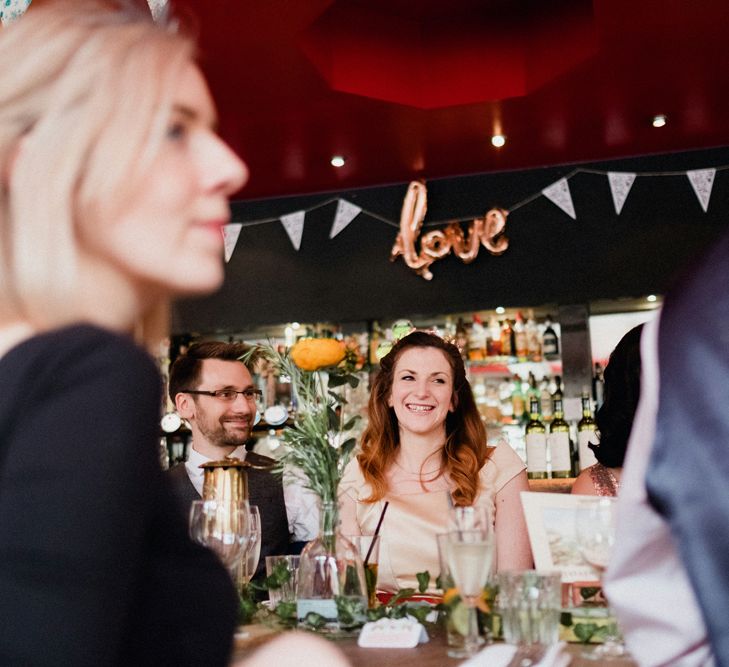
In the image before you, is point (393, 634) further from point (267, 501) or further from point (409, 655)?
point (267, 501)

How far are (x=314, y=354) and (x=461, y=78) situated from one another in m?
2.63

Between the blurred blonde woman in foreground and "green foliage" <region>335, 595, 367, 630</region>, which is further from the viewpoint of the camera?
"green foliage" <region>335, 595, 367, 630</region>

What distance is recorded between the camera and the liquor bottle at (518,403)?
16.6 feet

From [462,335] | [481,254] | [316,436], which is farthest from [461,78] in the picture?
[316,436]

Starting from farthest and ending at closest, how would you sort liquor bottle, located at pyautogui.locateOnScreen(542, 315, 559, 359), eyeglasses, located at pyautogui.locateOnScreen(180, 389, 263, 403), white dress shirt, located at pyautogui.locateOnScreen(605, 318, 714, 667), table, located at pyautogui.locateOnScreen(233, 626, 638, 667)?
liquor bottle, located at pyautogui.locateOnScreen(542, 315, 559, 359) → eyeglasses, located at pyautogui.locateOnScreen(180, 389, 263, 403) → table, located at pyautogui.locateOnScreen(233, 626, 638, 667) → white dress shirt, located at pyautogui.locateOnScreen(605, 318, 714, 667)

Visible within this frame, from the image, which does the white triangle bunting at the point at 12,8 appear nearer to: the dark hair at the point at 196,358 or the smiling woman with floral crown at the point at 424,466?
the dark hair at the point at 196,358

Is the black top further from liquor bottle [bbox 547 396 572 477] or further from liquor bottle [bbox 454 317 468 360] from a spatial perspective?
liquor bottle [bbox 454 317 468 360]

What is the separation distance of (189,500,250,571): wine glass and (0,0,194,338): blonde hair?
42.3 inches

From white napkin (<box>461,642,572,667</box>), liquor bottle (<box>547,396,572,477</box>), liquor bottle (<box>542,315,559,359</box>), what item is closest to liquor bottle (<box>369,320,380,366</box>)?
liquor bottle (<box>542,315,559,359</box>)

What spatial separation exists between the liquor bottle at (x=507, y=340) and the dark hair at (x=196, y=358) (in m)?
2.15

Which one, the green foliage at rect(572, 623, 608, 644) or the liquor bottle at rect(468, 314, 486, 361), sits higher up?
the liquor bottle at rect(468, 314, 486, 361)

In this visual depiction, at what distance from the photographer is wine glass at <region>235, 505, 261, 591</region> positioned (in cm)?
187

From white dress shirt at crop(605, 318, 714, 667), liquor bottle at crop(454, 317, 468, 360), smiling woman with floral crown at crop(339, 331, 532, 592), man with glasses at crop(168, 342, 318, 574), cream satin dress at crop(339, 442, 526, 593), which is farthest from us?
liquor bottle at crop(454, 317, 468, 360)

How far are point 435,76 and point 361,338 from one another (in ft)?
5.62
